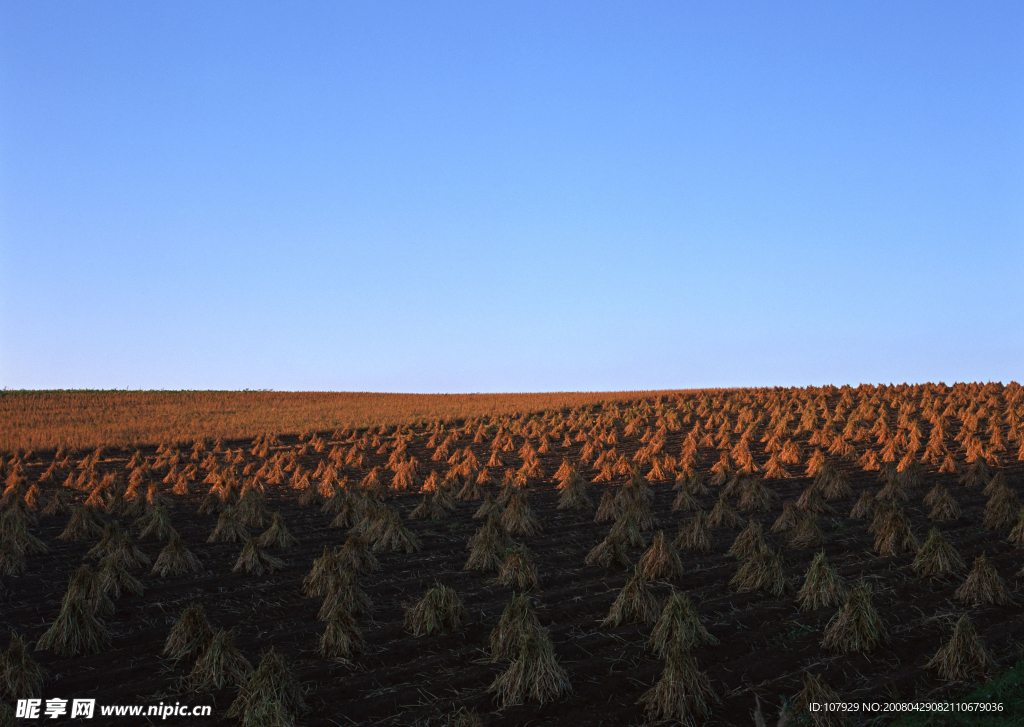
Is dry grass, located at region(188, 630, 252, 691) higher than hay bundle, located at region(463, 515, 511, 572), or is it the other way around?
hay bundle, located at region(463, 515, 511, 572)

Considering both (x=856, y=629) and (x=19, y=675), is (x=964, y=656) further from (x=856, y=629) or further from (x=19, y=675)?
(x=19, y=675)

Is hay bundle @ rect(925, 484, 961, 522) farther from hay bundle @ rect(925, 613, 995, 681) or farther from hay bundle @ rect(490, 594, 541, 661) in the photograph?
hay bundle @ rect(490, 594, 541, 661)

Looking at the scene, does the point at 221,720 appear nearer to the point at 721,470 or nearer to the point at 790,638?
the point at 790,638

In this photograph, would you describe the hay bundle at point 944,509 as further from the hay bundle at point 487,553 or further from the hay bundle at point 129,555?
the hay bundle at point 129,555

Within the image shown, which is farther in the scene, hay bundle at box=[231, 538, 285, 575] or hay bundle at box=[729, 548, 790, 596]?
hay bundle at box=[231, 538, 285, 575]

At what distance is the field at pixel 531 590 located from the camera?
7145 millimetres

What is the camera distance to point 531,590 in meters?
10.3

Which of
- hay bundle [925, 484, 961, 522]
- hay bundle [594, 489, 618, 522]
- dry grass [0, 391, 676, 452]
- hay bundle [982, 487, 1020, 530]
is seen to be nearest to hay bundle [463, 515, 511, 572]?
hay bundle [594, 489, 618, 522]

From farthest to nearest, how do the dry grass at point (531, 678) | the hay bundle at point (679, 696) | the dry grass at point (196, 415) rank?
the dry grass at point (196, 415), the dry grass at point (531, 678), the hay bundle at point (679, 696)

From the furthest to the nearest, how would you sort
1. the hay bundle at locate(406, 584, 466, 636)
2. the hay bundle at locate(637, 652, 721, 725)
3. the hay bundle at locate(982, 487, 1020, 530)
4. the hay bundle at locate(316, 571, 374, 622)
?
the hay bundle at locate(982, 487, 1020, 530)
the hay bundle at locate(316, 571, 374, 622)
the hay bundle at locate(406, 584, 466, 636)
the hay bundle at locate(637, 652, 721, 725)

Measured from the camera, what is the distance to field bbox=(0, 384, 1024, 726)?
714 centimetres

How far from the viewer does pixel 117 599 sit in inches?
402

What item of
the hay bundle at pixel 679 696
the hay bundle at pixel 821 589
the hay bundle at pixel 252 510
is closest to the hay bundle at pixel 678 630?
the hay bundle at pixel 679 696

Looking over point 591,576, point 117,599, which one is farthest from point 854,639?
point 117,599
